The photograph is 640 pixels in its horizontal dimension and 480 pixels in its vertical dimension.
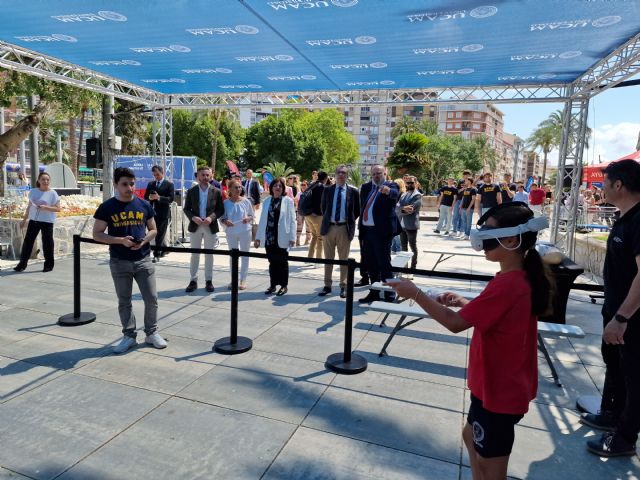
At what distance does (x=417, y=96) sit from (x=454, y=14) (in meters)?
4.84

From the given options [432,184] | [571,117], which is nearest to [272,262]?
[571,117]

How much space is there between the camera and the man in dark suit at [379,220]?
6.78 meters

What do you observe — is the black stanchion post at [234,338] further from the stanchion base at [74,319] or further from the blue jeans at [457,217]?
the blue jeans at [457,217]

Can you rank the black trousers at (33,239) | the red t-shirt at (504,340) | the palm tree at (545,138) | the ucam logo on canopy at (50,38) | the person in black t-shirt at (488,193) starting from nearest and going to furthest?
the red t-shirt at (504,340) < the ucam logo on canopy at (50,38) < the black trousers at (33,239) < the person in black t-shirt at (488,193) < the palm tree at (545,138)

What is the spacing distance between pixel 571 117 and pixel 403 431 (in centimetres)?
889

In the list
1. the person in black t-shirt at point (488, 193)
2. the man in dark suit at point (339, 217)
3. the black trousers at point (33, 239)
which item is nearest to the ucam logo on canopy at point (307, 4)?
the man in dark suit at point (339, 217)

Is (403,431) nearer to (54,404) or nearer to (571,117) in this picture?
(54,404)

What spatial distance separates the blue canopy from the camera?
19.5ft

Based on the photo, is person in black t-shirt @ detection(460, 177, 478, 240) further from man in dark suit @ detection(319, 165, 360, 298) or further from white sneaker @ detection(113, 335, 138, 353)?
white sneaker @ detection(113, 335, 138, 353)

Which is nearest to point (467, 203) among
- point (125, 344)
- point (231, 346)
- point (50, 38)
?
point (231, 346)

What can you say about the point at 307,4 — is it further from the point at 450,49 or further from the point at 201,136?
the point at 201,136

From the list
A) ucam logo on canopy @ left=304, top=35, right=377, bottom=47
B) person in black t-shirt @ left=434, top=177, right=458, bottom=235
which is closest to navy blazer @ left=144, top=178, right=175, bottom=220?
ucam logo on canopy @ left=304, top=35, right=377, bottom=47

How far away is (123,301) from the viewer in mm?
4680

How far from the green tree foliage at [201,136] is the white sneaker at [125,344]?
155 ft
